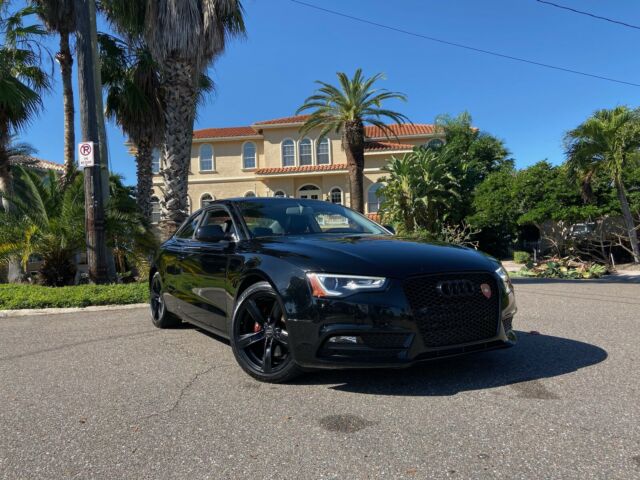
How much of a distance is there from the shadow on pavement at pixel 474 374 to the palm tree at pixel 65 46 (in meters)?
13.2

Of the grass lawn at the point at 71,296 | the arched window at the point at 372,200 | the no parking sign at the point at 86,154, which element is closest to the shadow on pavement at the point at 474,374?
the grass lawn at the point at 71,296

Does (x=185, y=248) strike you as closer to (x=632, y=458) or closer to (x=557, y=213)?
(x=632, y=458)

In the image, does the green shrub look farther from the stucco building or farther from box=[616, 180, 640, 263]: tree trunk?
the stucco building

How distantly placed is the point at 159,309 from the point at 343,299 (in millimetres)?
3797

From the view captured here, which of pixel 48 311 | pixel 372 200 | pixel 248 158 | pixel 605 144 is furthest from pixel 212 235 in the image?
pixel 248 158

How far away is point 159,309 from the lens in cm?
636

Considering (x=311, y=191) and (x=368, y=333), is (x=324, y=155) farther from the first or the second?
(x=368, y=333)

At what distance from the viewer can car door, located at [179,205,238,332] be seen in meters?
4.47

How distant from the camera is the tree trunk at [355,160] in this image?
56.7ft

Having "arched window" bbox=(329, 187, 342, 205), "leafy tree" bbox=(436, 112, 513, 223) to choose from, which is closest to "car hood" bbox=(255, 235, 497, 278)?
"leafy tree" bbox=(436, 112, 513, 223)

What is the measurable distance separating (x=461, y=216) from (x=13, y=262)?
23831 millimetres

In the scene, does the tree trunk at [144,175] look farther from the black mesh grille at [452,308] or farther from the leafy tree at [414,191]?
the black mesh grille at [452,308]

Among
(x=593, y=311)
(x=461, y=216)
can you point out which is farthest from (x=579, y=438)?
(x=461, y=216)

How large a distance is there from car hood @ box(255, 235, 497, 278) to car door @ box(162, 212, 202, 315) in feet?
4.61
